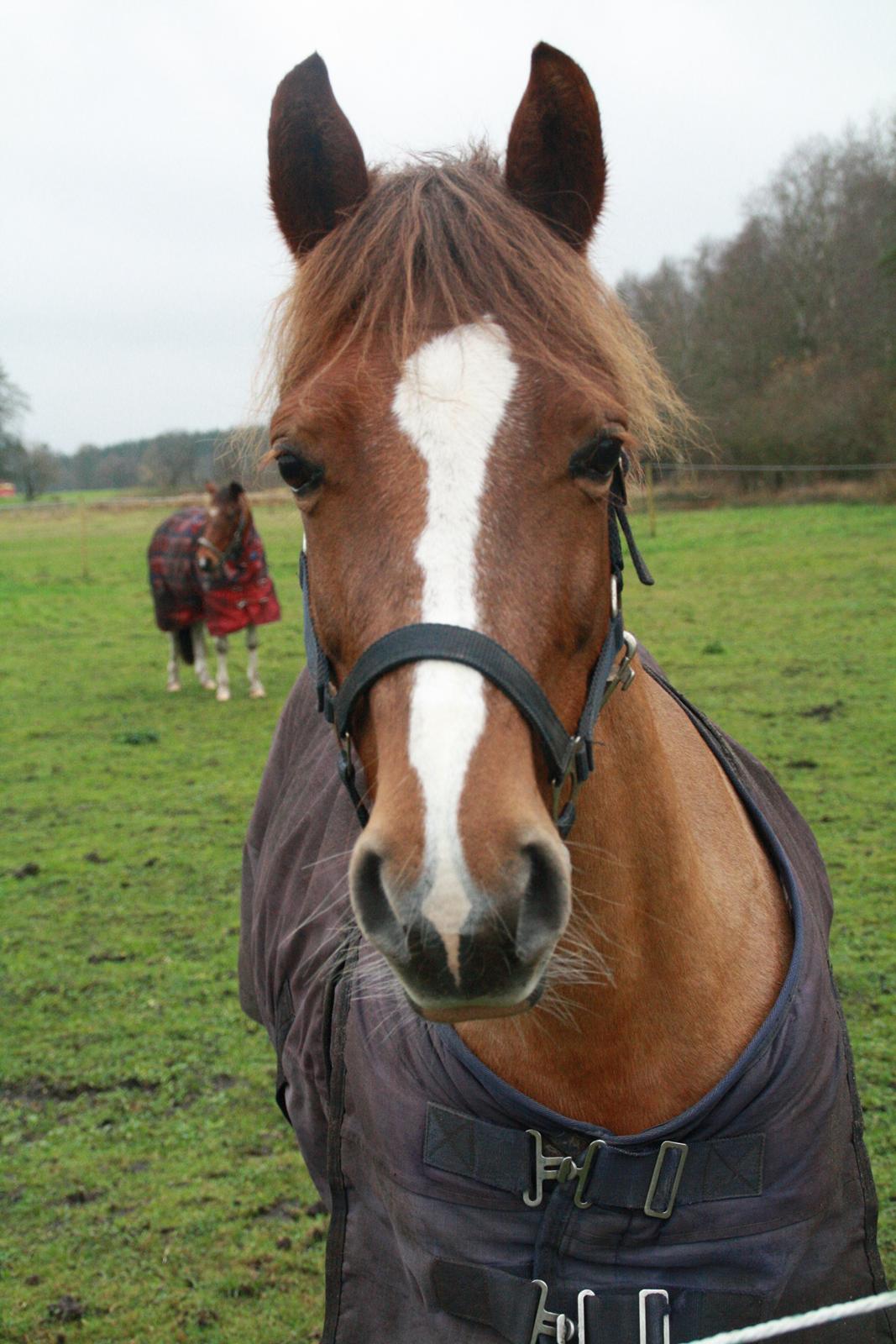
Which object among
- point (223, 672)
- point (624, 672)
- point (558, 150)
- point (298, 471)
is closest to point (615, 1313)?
point (624, 672)

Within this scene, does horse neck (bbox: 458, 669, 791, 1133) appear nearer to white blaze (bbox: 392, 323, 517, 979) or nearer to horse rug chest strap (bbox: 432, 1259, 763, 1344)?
horse rug chest strap (bbox: 432, 1259, 763, 1344)

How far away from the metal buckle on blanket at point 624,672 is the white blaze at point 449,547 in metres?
0.38

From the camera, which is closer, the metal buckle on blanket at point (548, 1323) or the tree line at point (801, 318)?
the metal buckle on blanket at point (548, 1323)

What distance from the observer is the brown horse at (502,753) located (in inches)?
47.7

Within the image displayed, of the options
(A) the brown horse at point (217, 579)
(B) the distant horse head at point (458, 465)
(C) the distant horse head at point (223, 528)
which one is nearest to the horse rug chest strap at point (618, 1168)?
(B) the distant horse head at point (458, 465)

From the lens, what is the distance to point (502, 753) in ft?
3.98

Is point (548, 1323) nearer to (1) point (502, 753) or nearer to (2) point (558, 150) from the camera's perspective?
(1) point (502, 753)

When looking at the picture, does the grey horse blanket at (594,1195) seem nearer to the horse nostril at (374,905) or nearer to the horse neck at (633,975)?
the horse neck at (633,975)

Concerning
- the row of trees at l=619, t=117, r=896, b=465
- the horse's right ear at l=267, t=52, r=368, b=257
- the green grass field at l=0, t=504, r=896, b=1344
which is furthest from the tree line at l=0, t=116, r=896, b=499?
the horse's right ear at l=267, t=52, r=368, b=257

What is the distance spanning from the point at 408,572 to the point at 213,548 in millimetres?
8587

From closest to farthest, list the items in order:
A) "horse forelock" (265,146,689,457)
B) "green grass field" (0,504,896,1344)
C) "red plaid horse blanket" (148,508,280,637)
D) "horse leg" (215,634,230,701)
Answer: "horse forelock" (265,146,689,457) → "green grass field" (0,504,896,1344) → "red plaid horse blanket" (148,508,280,637) → "horse leg" (215,634,230,701)

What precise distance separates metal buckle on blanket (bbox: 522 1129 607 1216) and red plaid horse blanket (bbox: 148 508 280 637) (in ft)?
27.3

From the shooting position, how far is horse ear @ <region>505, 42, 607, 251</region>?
1.62 metres

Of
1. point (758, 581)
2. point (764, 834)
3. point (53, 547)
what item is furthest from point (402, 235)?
point (53, 547)
